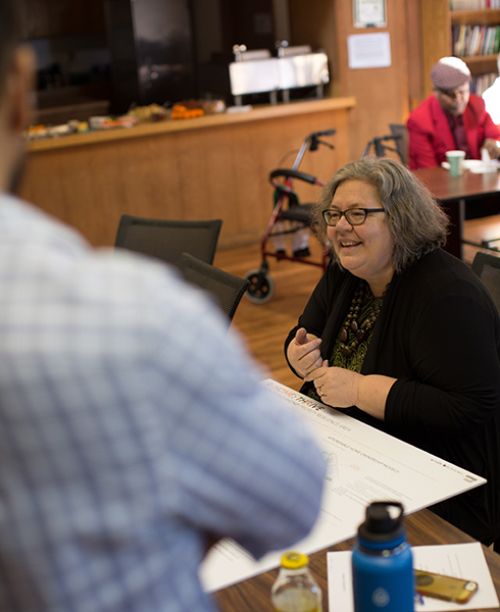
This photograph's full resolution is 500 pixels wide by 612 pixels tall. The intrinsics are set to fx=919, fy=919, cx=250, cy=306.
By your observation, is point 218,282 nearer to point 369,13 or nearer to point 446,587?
point 446,587

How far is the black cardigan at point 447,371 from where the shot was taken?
76.0 inches

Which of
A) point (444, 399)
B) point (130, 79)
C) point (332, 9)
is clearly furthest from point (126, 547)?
point (130, 79)

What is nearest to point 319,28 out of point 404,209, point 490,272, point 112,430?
point 490,272

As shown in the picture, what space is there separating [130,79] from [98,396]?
7271 mm

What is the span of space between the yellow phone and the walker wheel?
4.15 metres

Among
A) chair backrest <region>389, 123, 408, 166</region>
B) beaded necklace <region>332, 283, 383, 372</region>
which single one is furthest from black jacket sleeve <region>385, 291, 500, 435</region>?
chair backrest <region>389, 123, 408, 166</region>

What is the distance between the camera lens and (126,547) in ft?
2.36

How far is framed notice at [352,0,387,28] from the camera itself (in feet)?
23.0

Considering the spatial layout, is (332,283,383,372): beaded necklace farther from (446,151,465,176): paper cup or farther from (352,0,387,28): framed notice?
(352,0,387,28): framed notice

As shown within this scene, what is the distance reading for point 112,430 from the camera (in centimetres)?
69

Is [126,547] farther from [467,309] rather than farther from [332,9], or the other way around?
[332,9]

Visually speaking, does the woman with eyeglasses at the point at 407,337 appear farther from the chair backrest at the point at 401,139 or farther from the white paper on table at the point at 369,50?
the white paper on table at the point at 369,50

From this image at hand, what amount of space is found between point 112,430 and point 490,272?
1800mm

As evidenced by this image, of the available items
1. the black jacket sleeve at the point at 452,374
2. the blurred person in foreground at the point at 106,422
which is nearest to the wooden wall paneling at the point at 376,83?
the black jacket sleeve at the point at 452,374
